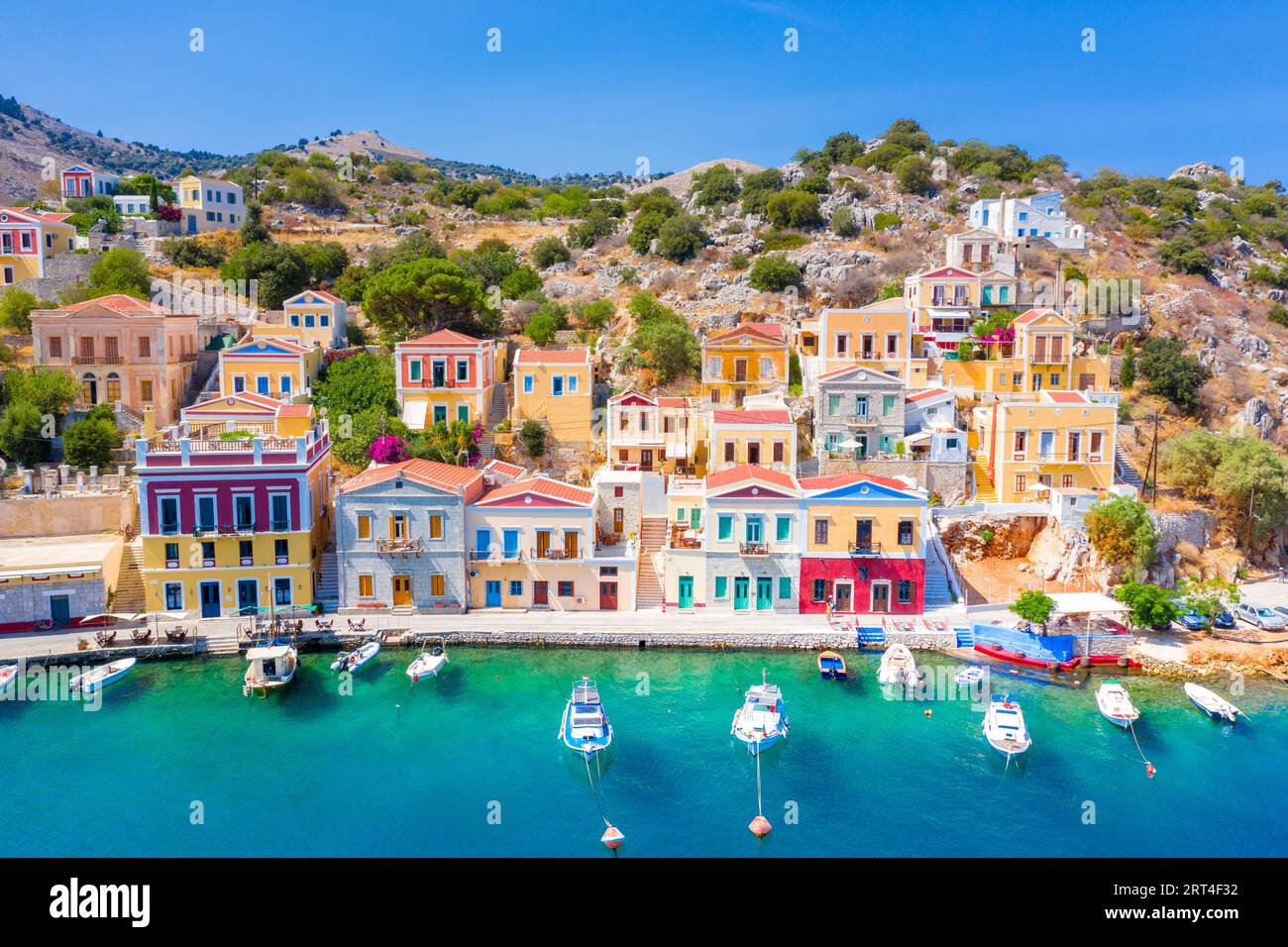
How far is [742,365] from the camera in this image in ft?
141

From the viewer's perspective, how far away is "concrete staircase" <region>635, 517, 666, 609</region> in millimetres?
32031

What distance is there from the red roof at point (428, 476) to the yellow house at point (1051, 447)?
19.4 m

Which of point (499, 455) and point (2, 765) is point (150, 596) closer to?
point (2, 765)

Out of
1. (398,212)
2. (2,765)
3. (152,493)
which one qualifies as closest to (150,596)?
(152,493)

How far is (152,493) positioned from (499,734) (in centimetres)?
1412

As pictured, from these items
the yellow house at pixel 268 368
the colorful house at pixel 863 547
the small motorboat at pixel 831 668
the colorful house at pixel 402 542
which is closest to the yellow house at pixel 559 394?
the yellow house at pixel 268 368

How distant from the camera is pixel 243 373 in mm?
42344

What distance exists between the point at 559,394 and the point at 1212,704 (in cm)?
2611

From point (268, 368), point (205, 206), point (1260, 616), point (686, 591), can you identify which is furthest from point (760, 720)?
point (205, 206)

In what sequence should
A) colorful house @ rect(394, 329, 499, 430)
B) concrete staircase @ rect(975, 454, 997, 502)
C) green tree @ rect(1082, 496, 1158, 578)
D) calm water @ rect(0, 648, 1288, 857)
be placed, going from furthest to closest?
colorful house @ rect(394, 329, 499, 430) < concrete staircase @ rect(975, 454, 997, 502) < green tree @ rect(1082, 496, 1158, 578) < calm water @ rect(0, 648, 1288, 857)

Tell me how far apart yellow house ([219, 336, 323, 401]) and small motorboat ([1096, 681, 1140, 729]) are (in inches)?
1298

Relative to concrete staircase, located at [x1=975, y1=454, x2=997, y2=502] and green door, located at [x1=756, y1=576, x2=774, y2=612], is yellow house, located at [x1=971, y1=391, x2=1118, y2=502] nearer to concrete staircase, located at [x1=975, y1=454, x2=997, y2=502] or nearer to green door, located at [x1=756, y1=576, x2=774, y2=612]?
concrete staircase, located at [x1=975, y1=454, x2=997, y2=502]

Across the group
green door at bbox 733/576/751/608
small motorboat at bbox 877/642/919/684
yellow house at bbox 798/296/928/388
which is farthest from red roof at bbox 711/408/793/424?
small motorboat at bbox 877/642/919/684

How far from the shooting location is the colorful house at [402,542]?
30.8 meters
